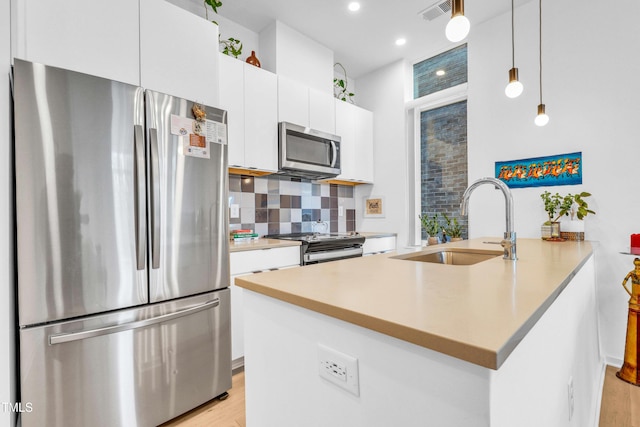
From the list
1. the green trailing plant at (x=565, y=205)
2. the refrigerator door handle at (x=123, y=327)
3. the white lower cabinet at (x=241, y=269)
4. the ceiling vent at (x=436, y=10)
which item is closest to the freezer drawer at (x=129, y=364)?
the refrigerator door handle at (x=123, y=327)

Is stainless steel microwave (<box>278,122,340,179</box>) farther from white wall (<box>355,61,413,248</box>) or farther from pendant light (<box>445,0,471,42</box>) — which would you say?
pendant light (<box>445,0,471,42</box>)

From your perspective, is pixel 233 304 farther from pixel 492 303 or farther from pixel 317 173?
pixel 492 303

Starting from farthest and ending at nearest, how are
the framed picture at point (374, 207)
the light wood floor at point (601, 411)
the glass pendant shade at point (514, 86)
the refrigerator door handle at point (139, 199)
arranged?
1. the framed picture at point (374, 207)
2. the glass pendant shade at point (514, 86)
3. the light wood floor at point (601, 411)
4. the refrigerator door handle at point (139, 199)

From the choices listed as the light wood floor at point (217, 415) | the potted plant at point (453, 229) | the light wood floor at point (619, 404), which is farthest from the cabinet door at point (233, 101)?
the light wood floor at point (619, 404)

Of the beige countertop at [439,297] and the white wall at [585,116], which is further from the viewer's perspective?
the white wall at [585,116]

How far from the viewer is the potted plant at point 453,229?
3201 millimetres

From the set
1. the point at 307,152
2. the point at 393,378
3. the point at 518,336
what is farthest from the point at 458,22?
the point at 307,152

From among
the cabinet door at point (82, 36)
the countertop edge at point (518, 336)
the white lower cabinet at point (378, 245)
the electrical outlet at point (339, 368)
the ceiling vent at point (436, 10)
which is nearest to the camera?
the countertop edge at point (518, 336)

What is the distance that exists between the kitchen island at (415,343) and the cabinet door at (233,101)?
5.36ft

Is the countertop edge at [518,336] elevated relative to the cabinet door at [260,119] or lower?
lower

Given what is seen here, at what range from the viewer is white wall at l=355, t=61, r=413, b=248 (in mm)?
3592

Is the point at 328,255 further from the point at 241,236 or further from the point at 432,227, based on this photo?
the point at 432,227

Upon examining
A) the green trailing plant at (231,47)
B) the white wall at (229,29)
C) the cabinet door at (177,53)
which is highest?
the white wall at (229,29)

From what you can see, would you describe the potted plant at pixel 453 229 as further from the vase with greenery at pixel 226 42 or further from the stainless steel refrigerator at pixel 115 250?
the vase with greenery at pixel 226 42
